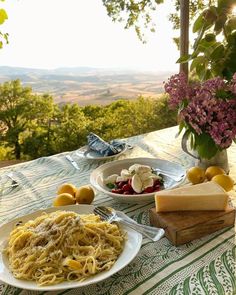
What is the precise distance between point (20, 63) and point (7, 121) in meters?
0.54

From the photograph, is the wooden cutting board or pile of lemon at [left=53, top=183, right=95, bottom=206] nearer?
the wooden cutting board

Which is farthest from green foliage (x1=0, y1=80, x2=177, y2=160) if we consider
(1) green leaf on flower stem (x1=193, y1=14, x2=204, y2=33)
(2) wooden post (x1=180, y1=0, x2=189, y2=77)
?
(1) green leaf on flower stem (x1=193, y1=14, x2=204, y2=33)

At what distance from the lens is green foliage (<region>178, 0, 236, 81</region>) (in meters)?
0.85

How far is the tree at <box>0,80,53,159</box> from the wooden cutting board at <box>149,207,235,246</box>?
7.10ft

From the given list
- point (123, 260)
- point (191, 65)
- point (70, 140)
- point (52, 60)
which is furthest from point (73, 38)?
point (123, 260)

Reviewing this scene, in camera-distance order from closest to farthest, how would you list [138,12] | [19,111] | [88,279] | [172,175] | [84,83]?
[88,279] < [172,175] < [84,83] < [19,111] < [138,12]

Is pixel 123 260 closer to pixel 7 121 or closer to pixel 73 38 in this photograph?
pixel 73 38

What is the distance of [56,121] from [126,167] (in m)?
1.78

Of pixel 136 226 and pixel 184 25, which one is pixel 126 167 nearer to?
pixel 136 226

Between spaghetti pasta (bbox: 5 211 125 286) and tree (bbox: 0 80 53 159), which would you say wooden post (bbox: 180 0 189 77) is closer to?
tree (bbox: 0 80 53 159)

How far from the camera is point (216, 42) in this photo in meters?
0.88

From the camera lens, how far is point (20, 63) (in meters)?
2.34

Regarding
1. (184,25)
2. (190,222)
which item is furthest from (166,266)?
(184,25)

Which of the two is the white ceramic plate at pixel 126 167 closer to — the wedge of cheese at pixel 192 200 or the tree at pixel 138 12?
the wedge of cheese at pixel 192 200
